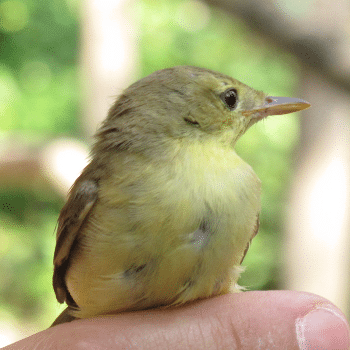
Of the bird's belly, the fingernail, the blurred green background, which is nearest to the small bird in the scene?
the bird's belly

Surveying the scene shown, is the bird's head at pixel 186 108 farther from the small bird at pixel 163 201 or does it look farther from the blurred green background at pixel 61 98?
the blurred green background at pixel 61 98

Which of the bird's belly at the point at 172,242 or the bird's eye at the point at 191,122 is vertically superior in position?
the bird's eye at the point at 191,122

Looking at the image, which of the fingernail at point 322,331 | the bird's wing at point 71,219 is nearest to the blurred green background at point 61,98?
the bird's wing at point 71,219

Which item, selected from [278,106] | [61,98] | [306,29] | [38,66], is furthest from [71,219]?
[38,66]

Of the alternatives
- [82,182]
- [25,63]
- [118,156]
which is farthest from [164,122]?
[25,63]

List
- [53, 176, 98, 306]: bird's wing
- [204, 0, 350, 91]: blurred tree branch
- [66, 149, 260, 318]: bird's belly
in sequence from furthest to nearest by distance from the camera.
Answer: [204, 0, 350, 91]: blurred tree branch, [53, 176, 98, 306]: bird's wing, [66, 149, 260, 318]: bird's belly

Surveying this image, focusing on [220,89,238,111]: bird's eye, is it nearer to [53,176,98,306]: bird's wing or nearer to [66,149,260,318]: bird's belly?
[66,149,260,318]: bird's belly
